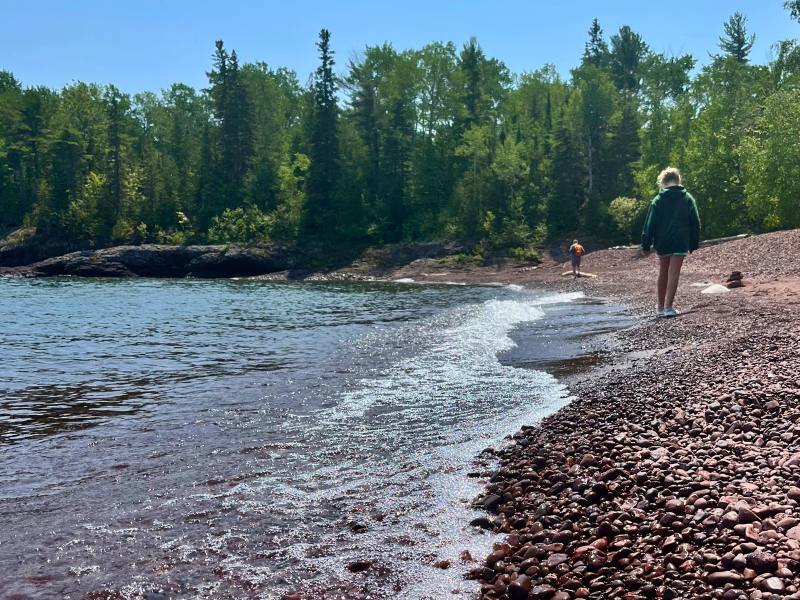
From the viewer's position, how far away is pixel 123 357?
15.1 metres

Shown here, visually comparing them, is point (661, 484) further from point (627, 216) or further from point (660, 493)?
point (627, 216)

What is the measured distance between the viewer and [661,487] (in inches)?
207

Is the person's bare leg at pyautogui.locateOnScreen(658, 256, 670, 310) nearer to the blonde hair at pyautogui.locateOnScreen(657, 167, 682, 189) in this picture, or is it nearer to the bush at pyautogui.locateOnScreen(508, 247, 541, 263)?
the blonde hair at pyautogui.locateOnScreen(657, 167, 682, 189)

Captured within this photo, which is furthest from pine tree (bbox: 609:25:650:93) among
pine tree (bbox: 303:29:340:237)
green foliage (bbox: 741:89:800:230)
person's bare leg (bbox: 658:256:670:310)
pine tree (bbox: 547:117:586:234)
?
person's bare leg (bbox: 658:256:670:310)

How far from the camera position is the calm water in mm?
4957

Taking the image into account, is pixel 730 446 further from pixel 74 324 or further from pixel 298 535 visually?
pixel 74 324

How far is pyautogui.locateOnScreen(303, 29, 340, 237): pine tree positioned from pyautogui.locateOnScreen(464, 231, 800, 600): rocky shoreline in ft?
190

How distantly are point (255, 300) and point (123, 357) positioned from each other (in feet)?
55.0

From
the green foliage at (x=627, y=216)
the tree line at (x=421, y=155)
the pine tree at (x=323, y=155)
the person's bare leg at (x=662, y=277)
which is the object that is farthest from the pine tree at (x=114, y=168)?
the person's bare leg at (x=662, y=277)

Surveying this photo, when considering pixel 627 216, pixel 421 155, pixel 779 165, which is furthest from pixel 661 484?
pixel 421 155

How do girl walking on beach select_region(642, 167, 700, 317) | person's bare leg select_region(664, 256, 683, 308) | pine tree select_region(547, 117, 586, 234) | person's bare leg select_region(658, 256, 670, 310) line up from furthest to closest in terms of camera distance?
pine tree select_region(547, 117, 586, 234) < person's bare leg select_region(658, 256, 670, 310) < person's bare leg select_region(664, 256, 683, 308) < girl walking on beach select_region(642, 167, 700, 317)

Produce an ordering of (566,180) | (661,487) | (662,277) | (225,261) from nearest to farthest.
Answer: (661,487) → (662,277) → (566,180) → (225,261)

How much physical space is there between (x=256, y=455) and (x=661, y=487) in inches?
174

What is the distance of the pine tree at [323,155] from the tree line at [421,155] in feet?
0.51
